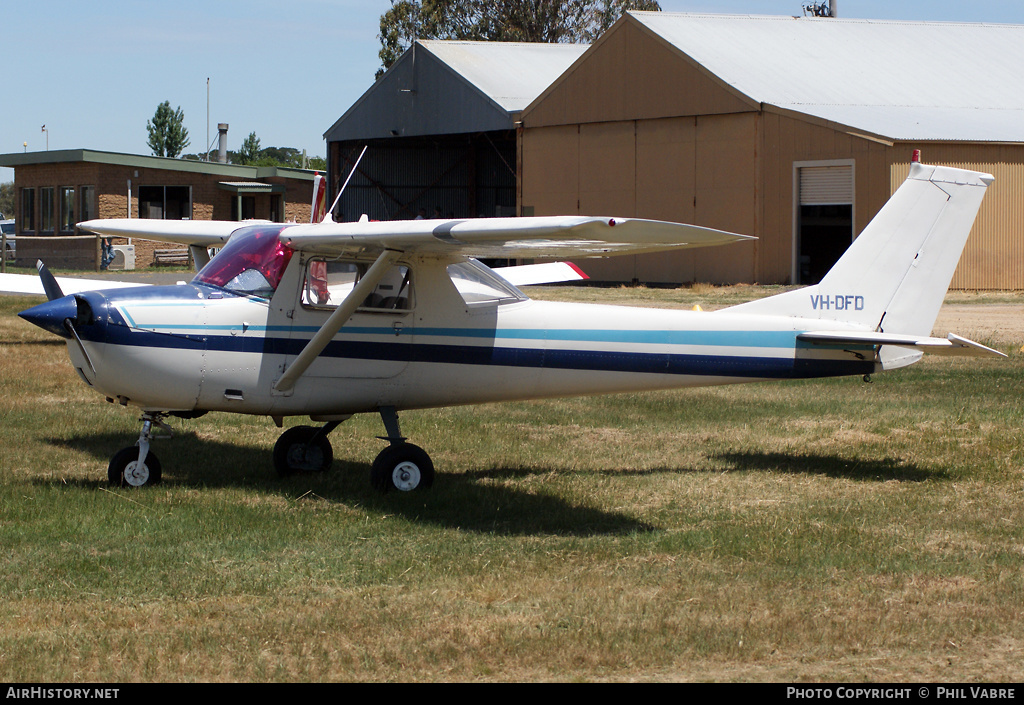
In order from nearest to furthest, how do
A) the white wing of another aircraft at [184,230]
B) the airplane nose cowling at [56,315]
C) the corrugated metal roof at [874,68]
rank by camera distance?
the airplane nose cowling at [56,315]
the white wing of another aircraft at [184,230]
the corrugated metal roof at [874,68]

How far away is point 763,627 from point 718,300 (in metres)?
22.0

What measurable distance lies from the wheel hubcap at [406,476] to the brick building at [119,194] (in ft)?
130

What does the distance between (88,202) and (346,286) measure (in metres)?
41.2

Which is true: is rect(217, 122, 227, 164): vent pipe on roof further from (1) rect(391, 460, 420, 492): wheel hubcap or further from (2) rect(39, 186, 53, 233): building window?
(1) rect(391, 460, 420, 492): wheel hubcap

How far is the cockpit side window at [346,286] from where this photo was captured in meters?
8.51

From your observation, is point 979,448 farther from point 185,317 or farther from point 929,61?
point 929,61

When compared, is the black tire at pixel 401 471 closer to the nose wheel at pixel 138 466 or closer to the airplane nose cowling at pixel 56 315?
the nose wheel at pixel 138 466

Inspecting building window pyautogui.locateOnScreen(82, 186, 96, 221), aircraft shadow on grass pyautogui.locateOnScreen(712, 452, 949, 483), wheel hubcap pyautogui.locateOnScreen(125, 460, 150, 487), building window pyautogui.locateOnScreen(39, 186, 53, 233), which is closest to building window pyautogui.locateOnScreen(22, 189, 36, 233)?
building window pyautogui.locateOnScreen(39, 186, 53, 233)

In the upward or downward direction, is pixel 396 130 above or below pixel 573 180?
above

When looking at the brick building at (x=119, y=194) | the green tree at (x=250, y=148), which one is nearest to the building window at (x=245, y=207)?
the brick building at (x=119, y=194)

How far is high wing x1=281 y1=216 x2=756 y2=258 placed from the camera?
6.25m

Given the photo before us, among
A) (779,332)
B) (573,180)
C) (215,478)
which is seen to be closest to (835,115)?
(573,180)

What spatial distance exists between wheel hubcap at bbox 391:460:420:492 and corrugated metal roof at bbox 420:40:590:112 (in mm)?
31888
